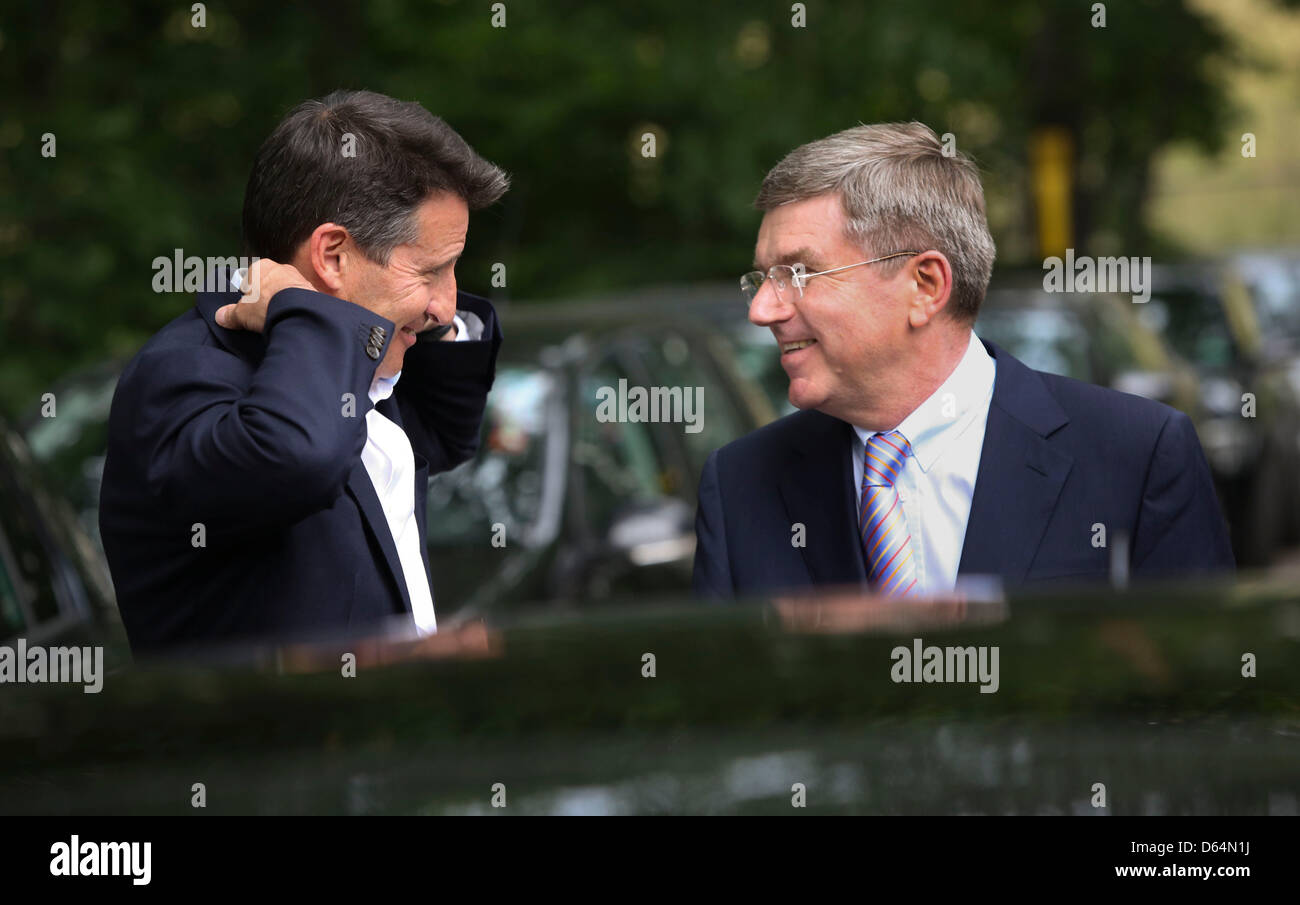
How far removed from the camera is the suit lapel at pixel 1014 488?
2.54m

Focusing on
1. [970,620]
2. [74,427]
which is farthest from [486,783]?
[74,427]

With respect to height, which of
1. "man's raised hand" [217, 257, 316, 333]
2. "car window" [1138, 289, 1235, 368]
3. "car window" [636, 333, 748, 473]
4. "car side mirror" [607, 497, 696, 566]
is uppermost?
"car window" [1138, 289, 1235, 368]

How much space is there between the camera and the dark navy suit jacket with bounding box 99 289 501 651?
83.7 inches

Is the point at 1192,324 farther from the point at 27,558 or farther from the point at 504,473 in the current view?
the point at 27,558

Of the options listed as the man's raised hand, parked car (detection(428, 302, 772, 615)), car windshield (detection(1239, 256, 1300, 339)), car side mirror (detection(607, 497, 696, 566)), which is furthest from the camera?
car windshield (detection(1239, 256, 1300, 339))

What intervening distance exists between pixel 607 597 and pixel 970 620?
3.15 meters

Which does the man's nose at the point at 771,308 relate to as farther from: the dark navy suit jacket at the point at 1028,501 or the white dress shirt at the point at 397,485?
the white dress shirt at the point at 397,485

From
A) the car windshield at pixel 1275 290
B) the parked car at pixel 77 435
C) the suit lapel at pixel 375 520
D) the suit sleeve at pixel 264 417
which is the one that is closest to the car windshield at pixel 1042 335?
the parked car at pixel 77 435

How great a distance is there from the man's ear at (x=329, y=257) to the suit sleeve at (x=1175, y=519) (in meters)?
1.15

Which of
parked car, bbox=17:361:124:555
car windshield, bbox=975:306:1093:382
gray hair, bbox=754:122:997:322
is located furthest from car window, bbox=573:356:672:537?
car windshield, bbox=975:306:1093:382

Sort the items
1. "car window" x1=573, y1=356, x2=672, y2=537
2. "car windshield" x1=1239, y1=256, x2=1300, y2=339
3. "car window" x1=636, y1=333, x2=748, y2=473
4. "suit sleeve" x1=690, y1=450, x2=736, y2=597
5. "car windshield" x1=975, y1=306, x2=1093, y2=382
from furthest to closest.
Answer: "car windshield" x1=1239, y1=256, x2=1300, y2=339 < "car windshield" x1=975, y1=306, x2=1093, y2=382 < "car window" x1=636, y1=333, x2=748, y2=473 < "car window" x1=573, y1=356, x2=672, y2=537 < "suit sleeve" x1=690, y1=450, x2=736, y2=597

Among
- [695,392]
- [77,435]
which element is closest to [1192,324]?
[695,392]

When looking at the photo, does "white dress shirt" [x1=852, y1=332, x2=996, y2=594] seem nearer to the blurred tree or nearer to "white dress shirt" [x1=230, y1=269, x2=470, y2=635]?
"white dress shirt" [x1=230, y1=269, x2=470, y2=635]
